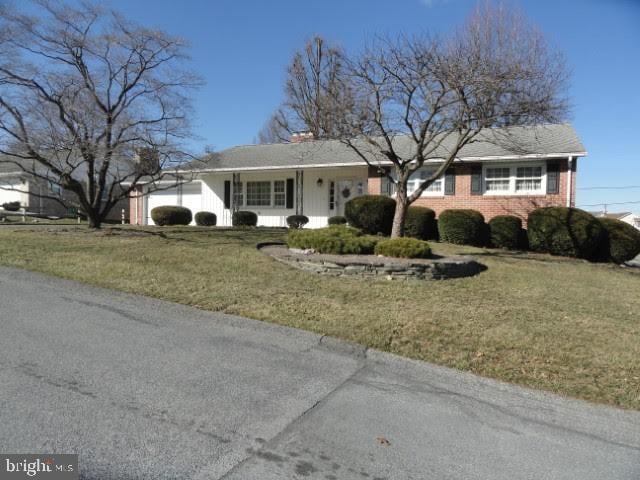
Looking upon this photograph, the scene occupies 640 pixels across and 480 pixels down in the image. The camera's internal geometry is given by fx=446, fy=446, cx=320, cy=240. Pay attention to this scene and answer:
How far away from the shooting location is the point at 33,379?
376 centimetres

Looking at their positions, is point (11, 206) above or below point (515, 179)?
below

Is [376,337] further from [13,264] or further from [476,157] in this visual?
[476,157]

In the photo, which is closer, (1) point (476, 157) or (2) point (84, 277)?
(2) point (84, 277)

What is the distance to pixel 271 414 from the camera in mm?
3443

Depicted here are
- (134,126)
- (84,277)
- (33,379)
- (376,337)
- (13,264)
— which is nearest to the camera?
(33,379)

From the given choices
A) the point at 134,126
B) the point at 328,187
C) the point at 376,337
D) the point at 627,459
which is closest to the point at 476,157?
the point at 328,187

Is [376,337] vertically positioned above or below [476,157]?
below

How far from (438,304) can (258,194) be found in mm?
15875

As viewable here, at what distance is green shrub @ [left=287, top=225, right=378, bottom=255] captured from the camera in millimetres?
9273

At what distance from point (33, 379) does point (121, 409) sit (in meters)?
1.02

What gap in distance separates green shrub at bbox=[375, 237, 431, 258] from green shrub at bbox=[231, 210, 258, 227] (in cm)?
1165

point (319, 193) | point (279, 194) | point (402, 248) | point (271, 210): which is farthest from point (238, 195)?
point (402, 248)

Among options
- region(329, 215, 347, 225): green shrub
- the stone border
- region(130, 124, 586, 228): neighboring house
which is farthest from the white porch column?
the stone border

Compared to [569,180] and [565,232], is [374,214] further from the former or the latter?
[569,180]
